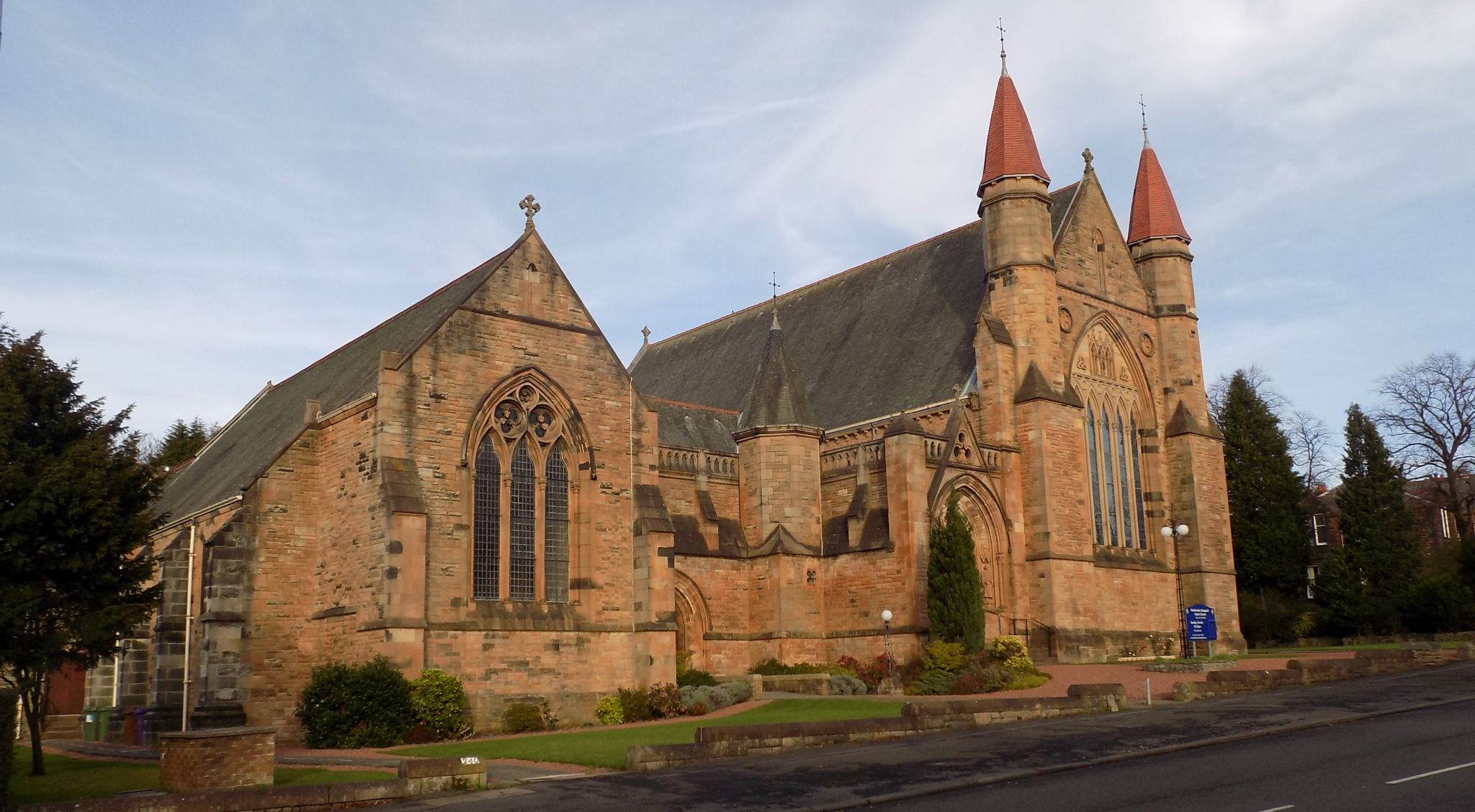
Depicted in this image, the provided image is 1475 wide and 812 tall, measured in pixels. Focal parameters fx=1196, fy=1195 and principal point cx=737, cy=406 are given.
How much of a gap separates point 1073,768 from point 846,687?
49.0 ft

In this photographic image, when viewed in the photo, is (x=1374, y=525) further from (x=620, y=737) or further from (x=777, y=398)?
(x=620, y=737)

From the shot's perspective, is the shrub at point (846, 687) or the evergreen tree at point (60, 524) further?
the shrub at point (846, 687)

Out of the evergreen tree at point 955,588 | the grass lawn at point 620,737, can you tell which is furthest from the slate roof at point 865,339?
the grass lawn at point 620,737

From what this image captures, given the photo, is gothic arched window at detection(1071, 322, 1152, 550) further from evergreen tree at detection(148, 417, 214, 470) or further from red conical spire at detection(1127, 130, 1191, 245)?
evergreen tree at detection(148, 417, 214, 470)

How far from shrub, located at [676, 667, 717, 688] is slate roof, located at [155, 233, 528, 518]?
36.2 ft

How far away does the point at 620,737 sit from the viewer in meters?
22.7

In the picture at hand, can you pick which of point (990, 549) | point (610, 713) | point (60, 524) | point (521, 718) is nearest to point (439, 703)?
point (521, 718)

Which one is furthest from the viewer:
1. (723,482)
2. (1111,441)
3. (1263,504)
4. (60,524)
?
(1263,504)

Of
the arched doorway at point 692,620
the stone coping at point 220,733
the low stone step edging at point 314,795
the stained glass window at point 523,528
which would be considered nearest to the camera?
the low stone step edging at point 314,795

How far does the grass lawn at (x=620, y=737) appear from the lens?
19.7m

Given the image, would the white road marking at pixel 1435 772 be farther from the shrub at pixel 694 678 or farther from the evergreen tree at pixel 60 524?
the shrub at pixel 694 678

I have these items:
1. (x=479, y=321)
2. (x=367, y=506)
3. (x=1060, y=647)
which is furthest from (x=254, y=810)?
(x=1060, y=647)

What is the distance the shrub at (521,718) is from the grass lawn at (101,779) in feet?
23.5

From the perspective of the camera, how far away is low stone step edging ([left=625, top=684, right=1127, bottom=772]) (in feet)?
58.6
